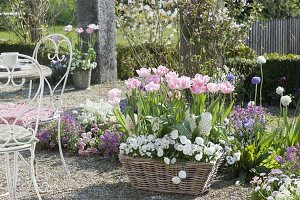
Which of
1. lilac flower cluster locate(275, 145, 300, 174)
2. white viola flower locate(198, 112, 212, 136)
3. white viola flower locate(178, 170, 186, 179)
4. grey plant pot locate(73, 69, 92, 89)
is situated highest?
white viola flower locate(198, 112, 212, 136)

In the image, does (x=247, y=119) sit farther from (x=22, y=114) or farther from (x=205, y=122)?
(x=22, y=114)

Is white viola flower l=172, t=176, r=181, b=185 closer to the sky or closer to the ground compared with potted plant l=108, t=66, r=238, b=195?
closer to the ground

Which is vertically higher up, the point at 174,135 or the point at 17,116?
the point at 17,116

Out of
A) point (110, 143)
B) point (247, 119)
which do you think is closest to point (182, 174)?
point (247, 119)

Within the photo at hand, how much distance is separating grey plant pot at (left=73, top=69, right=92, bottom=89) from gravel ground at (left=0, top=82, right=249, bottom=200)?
395cm

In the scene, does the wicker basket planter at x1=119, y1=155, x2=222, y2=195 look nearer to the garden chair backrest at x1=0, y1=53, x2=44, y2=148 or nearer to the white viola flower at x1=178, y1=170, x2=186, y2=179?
the white viola flower at x1=178, y1=170, x2=186, y2=179

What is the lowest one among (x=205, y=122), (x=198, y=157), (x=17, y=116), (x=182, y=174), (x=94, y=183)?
(x=94, y=183)

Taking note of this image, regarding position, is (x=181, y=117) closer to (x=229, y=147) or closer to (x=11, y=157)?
(x=229, y=147)

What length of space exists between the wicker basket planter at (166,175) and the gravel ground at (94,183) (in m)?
0.05

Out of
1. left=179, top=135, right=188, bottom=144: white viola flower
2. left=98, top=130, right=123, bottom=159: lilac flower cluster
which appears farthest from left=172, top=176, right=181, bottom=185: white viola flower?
left=98, top=130, right=123, bottom=159: lilac flower cluster

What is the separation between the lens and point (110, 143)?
18.9 feet

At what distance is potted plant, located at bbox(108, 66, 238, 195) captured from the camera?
462cm

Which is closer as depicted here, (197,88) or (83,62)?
(197,88)

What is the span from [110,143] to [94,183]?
69 cm
